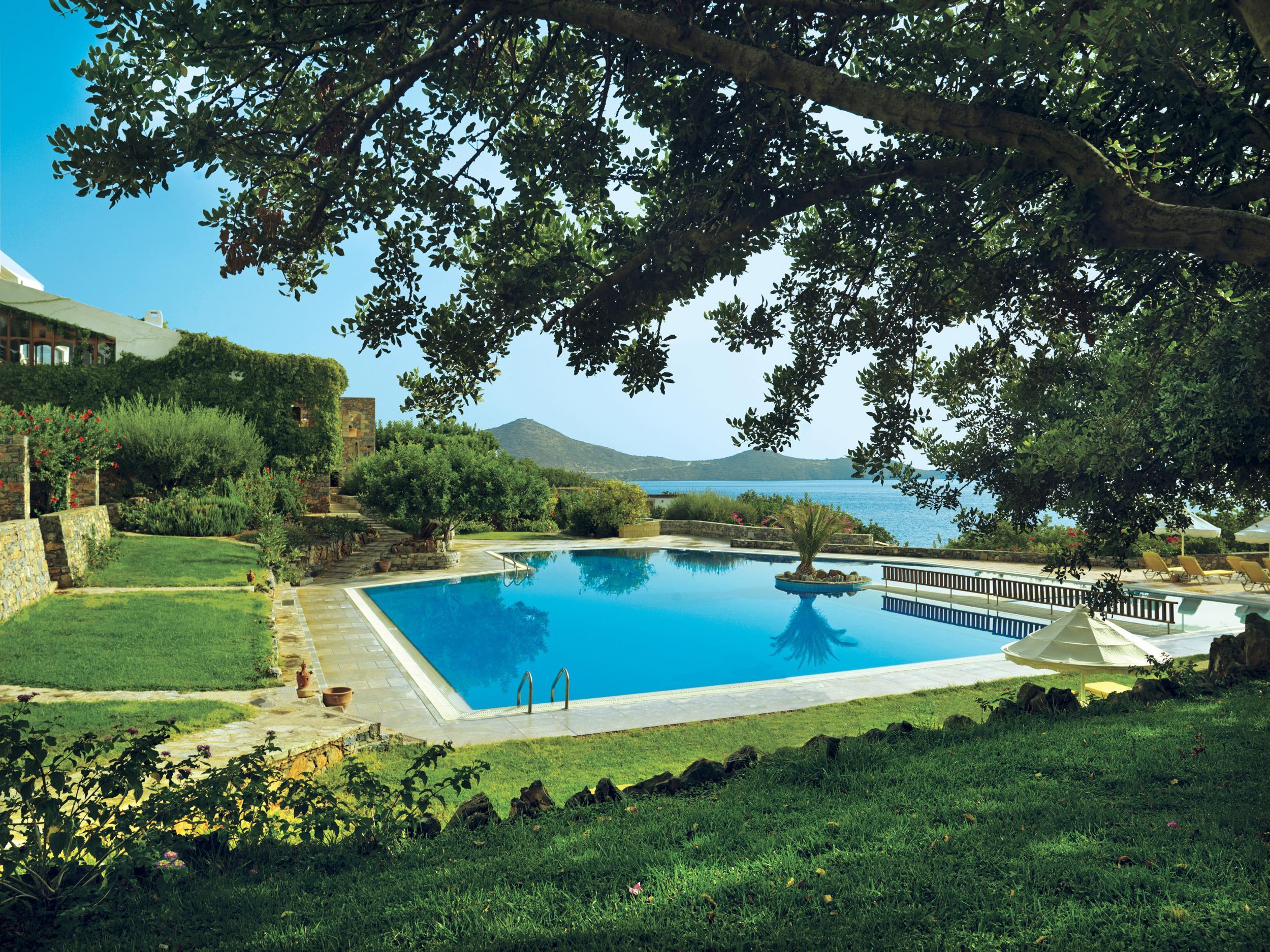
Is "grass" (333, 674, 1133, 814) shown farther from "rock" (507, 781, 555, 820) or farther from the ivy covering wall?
the ivy covering wall

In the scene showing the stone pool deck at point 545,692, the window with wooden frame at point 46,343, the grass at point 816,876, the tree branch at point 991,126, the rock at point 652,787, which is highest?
the window with wooden frame at point 46,343

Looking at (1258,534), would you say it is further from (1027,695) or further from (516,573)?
(516,573)

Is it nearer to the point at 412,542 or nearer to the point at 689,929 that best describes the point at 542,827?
the point at 689,929

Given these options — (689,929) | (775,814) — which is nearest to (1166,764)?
(775,814)

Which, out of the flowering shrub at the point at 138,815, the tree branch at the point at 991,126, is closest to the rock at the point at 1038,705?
the tree branch at the point at 991,126

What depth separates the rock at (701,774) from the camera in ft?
16.3

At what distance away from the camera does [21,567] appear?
1103 centimetres

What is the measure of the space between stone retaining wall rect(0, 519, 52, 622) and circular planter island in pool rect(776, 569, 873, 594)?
15680mm

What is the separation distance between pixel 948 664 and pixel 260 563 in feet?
46.2

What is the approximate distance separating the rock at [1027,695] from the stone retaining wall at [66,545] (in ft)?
47.0

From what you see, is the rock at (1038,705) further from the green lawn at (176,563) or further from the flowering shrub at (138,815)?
the green lawn at (176,563)

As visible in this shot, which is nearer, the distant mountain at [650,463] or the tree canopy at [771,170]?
the tree canopy at [771,170]

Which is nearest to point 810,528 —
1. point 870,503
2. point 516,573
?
point 516,573

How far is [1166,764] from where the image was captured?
461 cm
